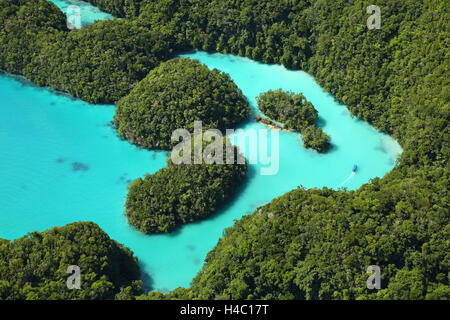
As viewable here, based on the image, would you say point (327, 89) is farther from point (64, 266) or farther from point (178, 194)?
point (64, 266)

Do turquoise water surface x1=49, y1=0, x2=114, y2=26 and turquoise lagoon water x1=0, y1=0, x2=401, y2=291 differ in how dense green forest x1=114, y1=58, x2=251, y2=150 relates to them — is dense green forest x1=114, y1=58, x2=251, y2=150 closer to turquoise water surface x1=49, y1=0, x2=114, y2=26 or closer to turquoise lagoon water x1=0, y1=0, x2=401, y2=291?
turquoise lagoon water x1=0, y1=0, x2=401, y2=291

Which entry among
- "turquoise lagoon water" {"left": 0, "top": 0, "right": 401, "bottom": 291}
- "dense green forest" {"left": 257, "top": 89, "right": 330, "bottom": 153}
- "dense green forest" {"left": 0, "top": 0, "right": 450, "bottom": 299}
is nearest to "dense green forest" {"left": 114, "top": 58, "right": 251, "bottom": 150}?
"turquoise lagoon water" {"left": 0, "top": 0, "right": 401, "bottom": 291}

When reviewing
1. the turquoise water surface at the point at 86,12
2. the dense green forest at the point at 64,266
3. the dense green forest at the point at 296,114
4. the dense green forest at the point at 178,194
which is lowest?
the dense green forest at the point at 64,266

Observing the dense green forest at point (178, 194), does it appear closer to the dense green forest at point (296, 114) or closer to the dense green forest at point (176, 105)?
the dense green forest at point (176, 105)

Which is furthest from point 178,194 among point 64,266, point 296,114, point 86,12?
point 86,12

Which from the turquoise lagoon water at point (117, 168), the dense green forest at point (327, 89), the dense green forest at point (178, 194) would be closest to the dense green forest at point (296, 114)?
the turquoise lagoon water at point (117, 168)
